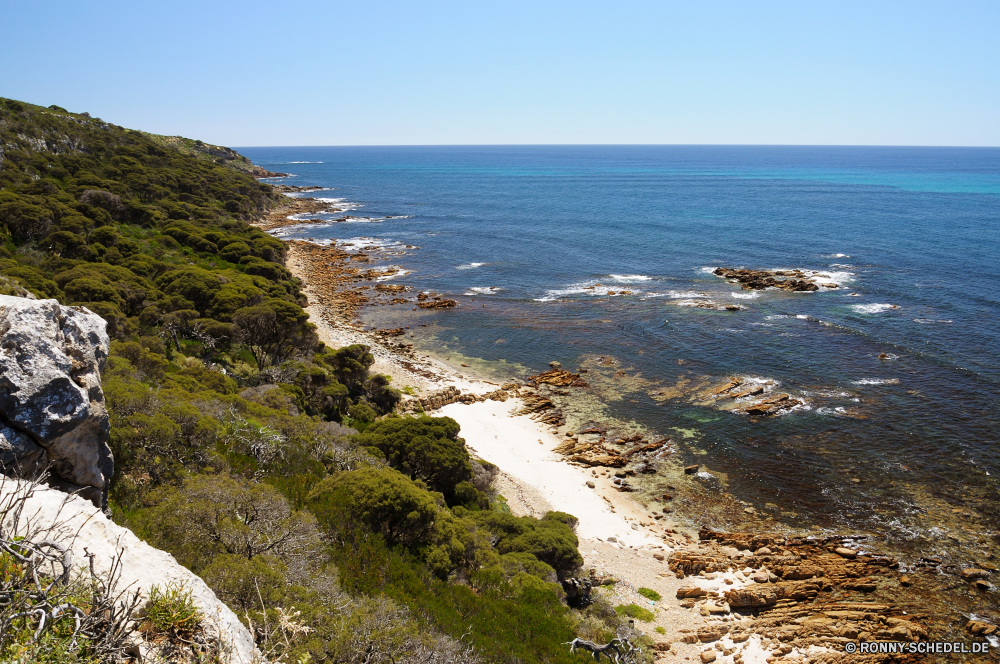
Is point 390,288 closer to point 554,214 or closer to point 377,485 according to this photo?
point 377,485

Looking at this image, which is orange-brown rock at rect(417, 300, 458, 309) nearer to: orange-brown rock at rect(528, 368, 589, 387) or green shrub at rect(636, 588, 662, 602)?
orange-brown rock at rect(528, 368, 589, 387)

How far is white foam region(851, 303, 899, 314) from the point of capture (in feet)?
141

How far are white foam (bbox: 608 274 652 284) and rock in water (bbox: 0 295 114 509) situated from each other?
5051 centimetres

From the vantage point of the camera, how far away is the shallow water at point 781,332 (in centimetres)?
2280

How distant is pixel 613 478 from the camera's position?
24109 millimetres

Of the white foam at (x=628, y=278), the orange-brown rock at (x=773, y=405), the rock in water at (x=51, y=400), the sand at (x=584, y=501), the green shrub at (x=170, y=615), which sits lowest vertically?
the sand at (x=584, y=501)

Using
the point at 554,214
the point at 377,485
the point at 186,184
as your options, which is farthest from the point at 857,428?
the point at 554,214

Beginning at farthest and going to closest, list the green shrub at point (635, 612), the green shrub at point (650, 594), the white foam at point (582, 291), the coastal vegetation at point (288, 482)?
the white foam at point (582, 291) → the green shrub at point (650, 594) → the green shrub at point (635, 612) → the coastal vegetation at point (288, 482)

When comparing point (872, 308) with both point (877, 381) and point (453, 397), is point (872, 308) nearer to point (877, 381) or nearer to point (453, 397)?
point (877, 381)

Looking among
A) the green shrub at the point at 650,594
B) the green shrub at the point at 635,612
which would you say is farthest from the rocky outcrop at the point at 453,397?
the green shrub at the point at 635,612

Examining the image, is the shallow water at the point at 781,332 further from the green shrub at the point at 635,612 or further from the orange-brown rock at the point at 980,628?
the green shrub at the point at 635,612

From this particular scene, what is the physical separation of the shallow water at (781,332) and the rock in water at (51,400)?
20853mm

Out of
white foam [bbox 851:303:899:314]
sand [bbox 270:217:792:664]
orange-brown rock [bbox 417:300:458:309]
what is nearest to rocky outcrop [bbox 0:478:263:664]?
sand [bbox 270:217:792:664]

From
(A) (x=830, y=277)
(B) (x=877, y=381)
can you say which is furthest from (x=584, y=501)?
(A) (x=830, y=277)
